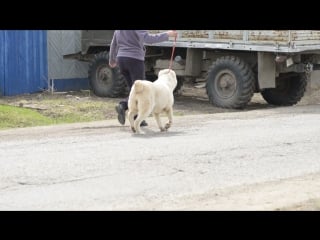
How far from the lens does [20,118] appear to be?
12727mm

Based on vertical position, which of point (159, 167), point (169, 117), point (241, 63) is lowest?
point (159, 167)

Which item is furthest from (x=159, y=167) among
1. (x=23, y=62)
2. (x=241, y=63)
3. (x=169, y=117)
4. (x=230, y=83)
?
(x=23, y=62)

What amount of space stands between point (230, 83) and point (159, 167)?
812 cm

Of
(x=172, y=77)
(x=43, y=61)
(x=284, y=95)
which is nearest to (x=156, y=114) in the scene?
(x=172, y=77)

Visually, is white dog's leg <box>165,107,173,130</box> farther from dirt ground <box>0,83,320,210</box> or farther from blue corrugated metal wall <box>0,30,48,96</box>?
blue corrugated metal wall <box>0,30,48,96</box>

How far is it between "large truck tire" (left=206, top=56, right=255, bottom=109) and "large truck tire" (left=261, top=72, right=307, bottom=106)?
124 centimetres

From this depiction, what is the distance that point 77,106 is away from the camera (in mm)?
15164

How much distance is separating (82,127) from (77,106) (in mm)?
4185

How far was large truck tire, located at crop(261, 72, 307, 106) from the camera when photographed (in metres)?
16.1

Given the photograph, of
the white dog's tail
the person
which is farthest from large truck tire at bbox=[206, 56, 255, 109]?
the white dog's tail

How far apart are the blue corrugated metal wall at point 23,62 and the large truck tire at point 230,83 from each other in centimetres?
514

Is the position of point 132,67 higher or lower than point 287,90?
higher

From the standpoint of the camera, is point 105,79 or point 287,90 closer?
point 287,90

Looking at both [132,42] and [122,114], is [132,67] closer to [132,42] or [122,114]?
[132,42]
